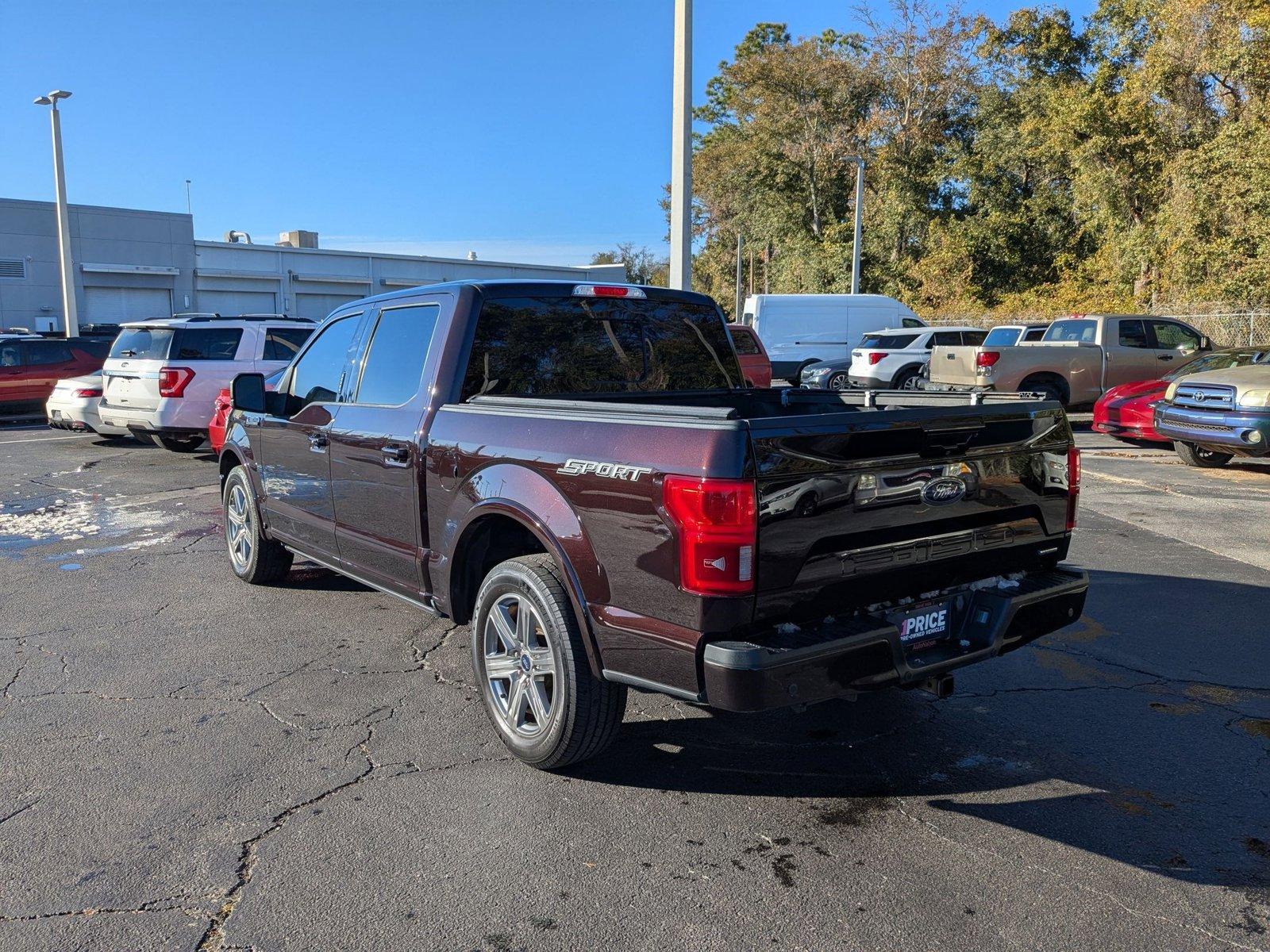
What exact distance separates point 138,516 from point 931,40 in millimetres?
41725

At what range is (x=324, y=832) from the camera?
3424 millimetres

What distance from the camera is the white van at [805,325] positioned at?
87.9 feet

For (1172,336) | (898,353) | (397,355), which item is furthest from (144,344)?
(1172,336)

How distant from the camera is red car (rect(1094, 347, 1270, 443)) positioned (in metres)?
13.1

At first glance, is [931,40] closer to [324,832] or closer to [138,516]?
[138,516]

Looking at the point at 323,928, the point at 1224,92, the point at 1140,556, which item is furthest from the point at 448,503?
the point at 1224,92

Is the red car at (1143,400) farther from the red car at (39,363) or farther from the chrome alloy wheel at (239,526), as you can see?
the red car at (39,363)

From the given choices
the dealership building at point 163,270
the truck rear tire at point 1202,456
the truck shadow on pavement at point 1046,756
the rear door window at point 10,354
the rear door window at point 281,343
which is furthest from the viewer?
the dealership building at point 163,270

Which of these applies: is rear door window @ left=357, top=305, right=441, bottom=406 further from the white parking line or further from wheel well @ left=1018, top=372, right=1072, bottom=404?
wheel well @ left=1018, top=372, right=1072, bottom=404

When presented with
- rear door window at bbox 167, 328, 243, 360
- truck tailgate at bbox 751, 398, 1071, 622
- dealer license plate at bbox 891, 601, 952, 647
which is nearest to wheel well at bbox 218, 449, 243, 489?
truck tailgate at bbox 751, 398, 1071, 622

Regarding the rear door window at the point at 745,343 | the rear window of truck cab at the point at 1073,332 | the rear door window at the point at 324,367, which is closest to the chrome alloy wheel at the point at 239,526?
the rear door window at the point at 324,367

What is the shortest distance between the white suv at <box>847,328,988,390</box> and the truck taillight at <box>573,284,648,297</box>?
52.2 ft

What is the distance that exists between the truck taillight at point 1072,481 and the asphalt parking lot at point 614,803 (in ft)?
3.01

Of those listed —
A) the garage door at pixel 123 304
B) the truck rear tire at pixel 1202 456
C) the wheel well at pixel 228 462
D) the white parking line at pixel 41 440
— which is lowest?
the white parking line at pixel 41 440
